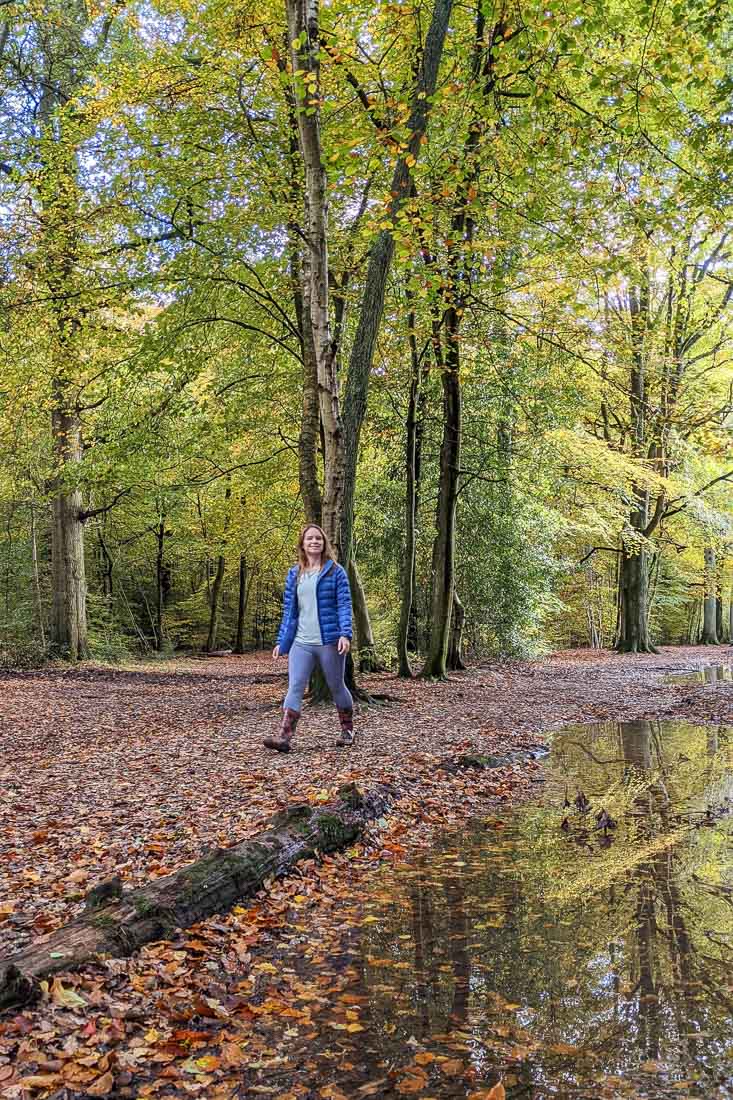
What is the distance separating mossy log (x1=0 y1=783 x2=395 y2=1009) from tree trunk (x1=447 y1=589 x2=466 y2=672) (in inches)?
513

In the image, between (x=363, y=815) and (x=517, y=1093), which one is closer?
(x=517, y=1093)

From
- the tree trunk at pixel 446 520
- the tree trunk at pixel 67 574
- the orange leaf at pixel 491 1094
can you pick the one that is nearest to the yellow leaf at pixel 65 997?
the orange leaf at pixel 491 1094

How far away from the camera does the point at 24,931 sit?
3738 millimetres

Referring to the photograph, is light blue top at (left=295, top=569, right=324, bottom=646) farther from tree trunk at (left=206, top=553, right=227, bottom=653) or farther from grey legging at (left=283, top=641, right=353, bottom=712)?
tree trunk at (left=206, top=553, right=227, bottom=653)

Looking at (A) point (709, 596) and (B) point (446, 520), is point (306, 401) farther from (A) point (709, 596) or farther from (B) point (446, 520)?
(A) point (709, 596)

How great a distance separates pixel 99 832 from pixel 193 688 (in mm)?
10670

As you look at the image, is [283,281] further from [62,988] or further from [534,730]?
[62,988]

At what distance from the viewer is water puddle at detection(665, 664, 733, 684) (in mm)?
17344

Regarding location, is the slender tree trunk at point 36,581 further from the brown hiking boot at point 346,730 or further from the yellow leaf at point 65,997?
the yellow leaf at point 65,997

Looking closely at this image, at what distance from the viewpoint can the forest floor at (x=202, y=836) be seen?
281 centimetres

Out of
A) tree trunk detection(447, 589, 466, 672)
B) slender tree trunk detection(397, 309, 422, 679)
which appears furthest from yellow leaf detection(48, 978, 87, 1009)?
tree trunk detection(447, 589, 466, 672)

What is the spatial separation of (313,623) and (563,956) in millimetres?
4880

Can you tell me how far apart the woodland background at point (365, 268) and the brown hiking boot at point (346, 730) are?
2.78 m

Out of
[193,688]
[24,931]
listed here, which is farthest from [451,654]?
[24,931]
